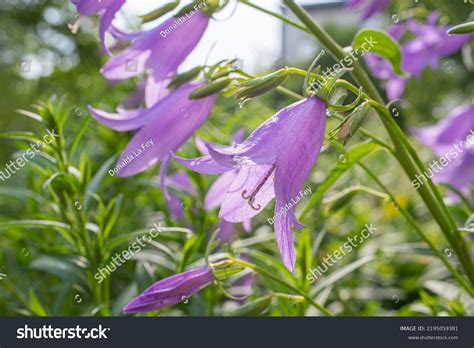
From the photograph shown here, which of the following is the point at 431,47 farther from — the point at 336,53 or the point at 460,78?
the point at 460,78

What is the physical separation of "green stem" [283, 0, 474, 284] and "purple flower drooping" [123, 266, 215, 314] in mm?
425

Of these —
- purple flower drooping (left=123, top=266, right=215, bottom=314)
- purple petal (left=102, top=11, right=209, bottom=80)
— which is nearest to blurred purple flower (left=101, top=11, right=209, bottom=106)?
purple petal (left=102, top=11, right=209, bottom=80)

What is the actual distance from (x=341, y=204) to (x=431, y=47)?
75 cm

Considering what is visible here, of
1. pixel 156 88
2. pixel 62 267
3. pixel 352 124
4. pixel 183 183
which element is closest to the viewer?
pixel 352 124

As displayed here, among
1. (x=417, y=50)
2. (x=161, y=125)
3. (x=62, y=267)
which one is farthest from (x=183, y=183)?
(x=417, y=50)

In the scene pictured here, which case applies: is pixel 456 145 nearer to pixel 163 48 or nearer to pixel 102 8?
pixel 163 48

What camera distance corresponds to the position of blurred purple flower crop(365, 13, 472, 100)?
2038 mm

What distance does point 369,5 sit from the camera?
195 cm

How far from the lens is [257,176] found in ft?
3.90

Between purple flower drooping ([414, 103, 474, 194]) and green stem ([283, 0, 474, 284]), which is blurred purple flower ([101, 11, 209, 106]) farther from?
purple flower drooping ([414, 103, 474, 194])

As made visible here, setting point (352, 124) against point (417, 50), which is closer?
point (352, 124)

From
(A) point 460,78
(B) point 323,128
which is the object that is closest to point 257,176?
(B) point 323,128

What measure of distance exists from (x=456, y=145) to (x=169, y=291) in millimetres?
1114

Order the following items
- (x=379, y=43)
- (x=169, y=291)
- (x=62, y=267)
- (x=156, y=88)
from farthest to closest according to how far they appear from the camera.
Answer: (x=62, y=267) < (x=156, y=88) < (x=379, y=43) < (x=169, y=291)
